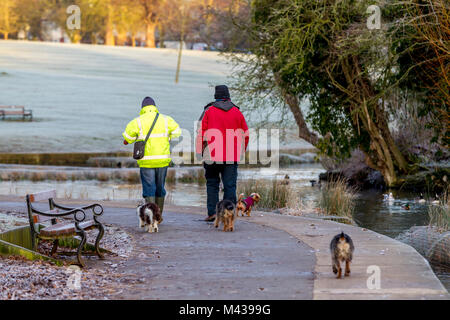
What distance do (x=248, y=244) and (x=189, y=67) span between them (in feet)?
218

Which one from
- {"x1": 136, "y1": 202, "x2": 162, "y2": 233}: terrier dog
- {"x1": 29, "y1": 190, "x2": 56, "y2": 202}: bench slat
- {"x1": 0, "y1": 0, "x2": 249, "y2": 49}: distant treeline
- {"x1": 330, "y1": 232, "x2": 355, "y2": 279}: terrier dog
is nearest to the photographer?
{"x1": 330, "y1": 232, "x2": 355, "y2": 279}: terrier dog

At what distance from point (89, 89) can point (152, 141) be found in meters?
48.7

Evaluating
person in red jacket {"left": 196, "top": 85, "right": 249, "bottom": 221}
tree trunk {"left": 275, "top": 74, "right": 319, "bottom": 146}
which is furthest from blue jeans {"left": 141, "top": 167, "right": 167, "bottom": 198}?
tree trunk {"left": 275, "top": 74, "right": 319, "bottom": 146}

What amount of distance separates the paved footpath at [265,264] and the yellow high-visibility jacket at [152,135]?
3.53 ft

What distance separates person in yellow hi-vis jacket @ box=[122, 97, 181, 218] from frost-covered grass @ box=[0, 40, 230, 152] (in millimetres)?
25260

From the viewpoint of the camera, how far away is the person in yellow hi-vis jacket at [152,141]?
11633 mm

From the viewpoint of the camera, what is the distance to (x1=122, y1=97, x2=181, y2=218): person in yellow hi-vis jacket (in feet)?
38.2

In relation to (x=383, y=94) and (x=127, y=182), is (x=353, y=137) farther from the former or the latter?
(x=127, y=182)

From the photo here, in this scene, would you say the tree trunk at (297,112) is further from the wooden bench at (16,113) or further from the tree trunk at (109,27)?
the tree trunk at (109,27)
